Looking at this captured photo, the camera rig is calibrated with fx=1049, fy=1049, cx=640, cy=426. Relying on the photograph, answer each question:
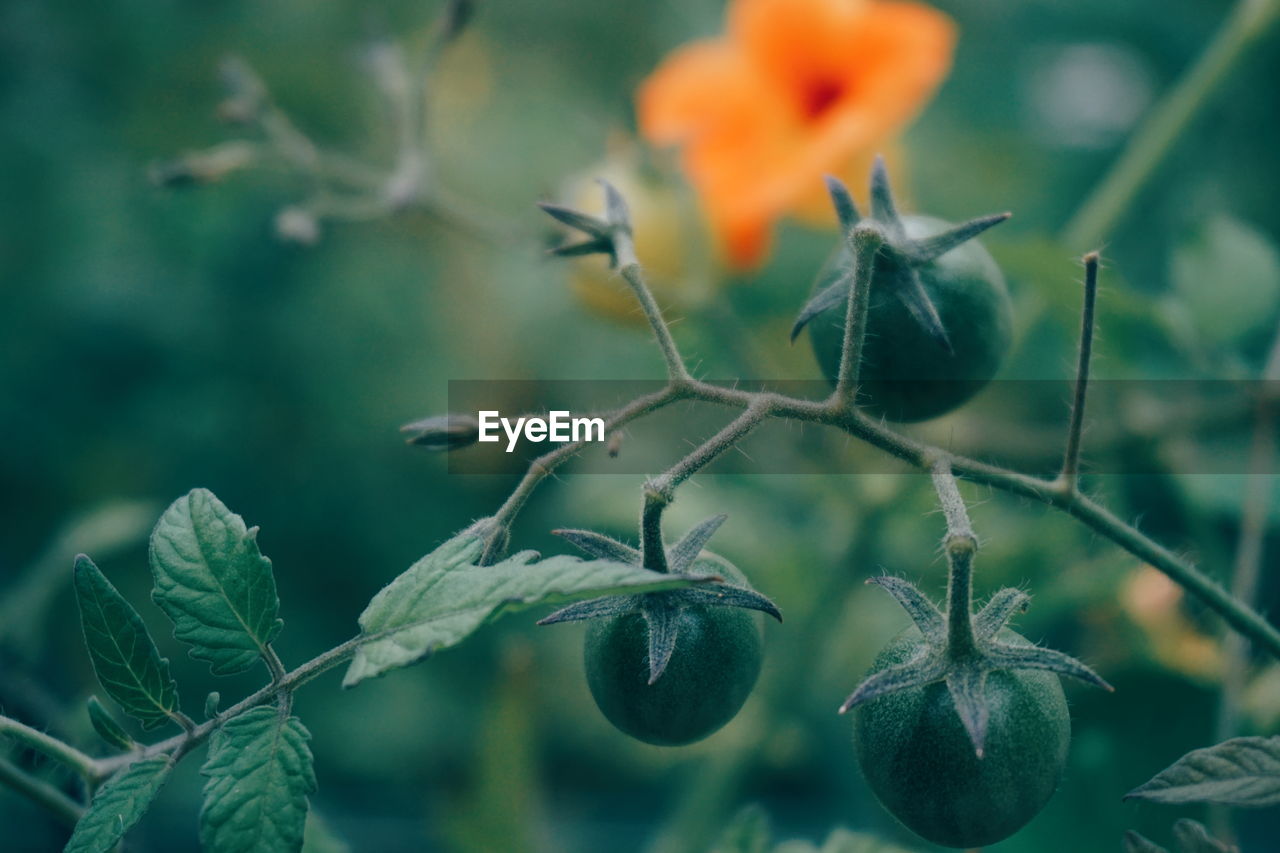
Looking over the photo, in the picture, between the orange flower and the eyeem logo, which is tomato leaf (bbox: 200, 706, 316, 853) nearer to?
the eyeem logo

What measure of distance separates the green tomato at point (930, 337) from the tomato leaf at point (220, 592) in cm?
29

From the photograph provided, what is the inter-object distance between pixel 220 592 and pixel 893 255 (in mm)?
334

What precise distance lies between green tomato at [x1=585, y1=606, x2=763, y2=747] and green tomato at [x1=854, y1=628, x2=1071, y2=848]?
0.06 m

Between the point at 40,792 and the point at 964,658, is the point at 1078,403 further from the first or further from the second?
the point at 40,792

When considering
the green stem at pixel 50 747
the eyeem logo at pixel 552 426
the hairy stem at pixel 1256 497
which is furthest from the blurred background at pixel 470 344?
the green stem at pixel 50 747

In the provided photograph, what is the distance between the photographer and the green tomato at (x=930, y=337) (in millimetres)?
497

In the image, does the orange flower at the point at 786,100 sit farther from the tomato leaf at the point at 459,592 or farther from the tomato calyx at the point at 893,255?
the tomato leaf at the point at 459,592

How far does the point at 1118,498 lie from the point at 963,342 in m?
0.50

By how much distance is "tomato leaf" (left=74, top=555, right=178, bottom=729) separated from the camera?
441mm

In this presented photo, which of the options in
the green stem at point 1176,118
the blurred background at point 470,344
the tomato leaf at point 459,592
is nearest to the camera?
the tomato leaf at point 459,592

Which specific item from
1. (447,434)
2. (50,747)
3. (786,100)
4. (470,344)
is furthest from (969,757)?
(470,344)

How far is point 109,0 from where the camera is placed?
1419 mm

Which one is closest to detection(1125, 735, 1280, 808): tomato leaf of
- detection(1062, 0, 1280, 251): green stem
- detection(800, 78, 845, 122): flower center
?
detection(1062, 0, 1280, 251): green stem

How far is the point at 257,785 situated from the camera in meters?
0.40
